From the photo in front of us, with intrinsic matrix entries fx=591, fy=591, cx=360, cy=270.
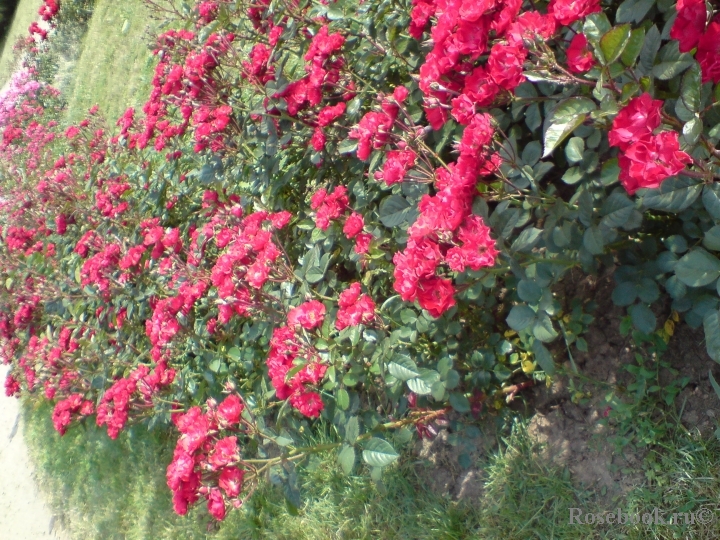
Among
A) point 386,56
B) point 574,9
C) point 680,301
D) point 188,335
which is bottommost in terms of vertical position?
point 188,335

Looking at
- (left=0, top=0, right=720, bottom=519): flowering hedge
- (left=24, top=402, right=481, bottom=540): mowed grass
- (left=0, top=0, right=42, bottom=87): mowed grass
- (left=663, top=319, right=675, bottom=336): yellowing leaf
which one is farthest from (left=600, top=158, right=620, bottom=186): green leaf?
(left=0, top=0, right=42, bottom=87): mowed grass

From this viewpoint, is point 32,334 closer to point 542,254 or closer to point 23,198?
point 23,198

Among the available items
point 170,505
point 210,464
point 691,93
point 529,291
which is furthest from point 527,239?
point 170,505

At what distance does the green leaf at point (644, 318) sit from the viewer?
5.33 ft

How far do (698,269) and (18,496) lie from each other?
5023 mm

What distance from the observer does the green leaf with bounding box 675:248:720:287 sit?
123cm

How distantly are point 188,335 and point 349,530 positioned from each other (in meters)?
1.16

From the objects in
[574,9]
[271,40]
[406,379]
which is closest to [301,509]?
[406,379]

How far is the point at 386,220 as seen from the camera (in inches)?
72.1

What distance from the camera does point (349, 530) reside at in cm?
244

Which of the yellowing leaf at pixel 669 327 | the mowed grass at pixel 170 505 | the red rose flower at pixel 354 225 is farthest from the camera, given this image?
the mowed grass at pixel 170 505

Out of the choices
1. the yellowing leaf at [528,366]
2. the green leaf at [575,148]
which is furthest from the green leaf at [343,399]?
the green leaf at [575,148]

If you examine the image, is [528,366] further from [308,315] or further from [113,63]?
[113,63]

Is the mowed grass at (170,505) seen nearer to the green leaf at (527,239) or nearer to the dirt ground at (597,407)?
the dirt ground at (597,407)
